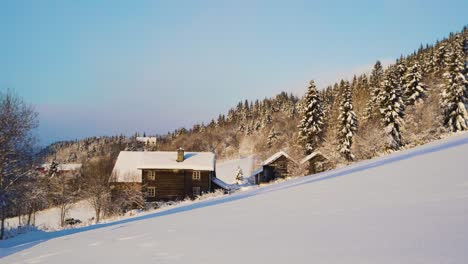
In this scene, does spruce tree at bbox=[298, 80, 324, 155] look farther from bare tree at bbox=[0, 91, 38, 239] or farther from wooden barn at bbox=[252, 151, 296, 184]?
bare tree at bbox=[0, 91, 38, 239]

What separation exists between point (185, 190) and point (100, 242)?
3980 centimetres

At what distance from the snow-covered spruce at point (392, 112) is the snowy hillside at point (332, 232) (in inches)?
1188

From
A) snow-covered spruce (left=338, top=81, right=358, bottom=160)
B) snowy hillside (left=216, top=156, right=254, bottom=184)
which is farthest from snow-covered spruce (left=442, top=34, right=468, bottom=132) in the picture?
snowy hillside (left=216, top=156, right=254, bottom=184)

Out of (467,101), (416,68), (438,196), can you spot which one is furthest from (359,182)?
(416,68)

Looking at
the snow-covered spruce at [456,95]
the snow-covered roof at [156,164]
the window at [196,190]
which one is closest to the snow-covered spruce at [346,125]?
the snow-covered spruce at [456,95]

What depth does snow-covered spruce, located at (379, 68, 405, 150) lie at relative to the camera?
3738 centimetres

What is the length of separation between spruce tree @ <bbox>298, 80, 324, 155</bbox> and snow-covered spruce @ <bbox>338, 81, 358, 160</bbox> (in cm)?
285

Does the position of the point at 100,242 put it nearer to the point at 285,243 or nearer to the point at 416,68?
the point at 285,243

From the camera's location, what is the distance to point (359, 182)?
9.85 metres

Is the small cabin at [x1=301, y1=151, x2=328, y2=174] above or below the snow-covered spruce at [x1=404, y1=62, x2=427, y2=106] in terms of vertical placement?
below

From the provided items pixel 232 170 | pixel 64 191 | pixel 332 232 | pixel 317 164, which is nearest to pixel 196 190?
pixel 317 164

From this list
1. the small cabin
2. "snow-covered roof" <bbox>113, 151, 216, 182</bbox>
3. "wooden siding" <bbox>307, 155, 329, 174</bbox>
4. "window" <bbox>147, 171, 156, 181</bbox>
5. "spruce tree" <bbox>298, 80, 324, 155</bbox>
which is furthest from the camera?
"window" <bbox>147, 171, 156, 181</bbox>

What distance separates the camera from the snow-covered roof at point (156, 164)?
46500 millimetres

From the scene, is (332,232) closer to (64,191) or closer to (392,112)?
(392,112)
